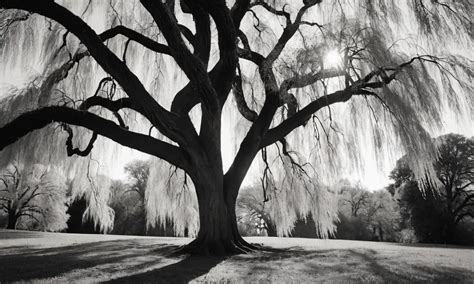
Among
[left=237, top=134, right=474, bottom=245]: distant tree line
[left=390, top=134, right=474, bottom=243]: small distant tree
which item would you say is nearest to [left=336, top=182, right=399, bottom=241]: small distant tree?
[left=237, top=134, right=474, bottom=245]: distant tree line

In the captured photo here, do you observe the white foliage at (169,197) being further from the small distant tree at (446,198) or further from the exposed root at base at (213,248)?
the small distant tree at (446,198)

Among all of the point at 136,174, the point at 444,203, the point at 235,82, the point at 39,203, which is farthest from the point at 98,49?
the point at 136,174

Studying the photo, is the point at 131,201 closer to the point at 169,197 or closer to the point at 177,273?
the point at 169,197

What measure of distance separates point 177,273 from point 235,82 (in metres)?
5.43

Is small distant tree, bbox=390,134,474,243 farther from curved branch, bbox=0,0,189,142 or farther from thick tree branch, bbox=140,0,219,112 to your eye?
curved branch, bbox=0,0,189,142

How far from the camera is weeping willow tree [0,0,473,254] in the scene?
5113mm

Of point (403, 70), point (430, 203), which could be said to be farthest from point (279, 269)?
point (430, 203)

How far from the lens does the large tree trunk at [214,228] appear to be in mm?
5809

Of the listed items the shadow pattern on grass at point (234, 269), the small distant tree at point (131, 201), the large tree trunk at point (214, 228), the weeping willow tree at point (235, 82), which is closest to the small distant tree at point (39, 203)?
the small distant tree at point (131, 201)

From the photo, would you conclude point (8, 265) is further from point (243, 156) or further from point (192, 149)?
point (243, 156)

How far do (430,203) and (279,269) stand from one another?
65.4 ft

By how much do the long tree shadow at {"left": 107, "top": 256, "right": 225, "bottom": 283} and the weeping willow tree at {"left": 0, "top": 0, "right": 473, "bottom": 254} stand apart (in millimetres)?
1025

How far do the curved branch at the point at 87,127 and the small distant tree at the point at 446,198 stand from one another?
19.1 meters

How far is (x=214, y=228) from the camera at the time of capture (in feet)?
19.5
